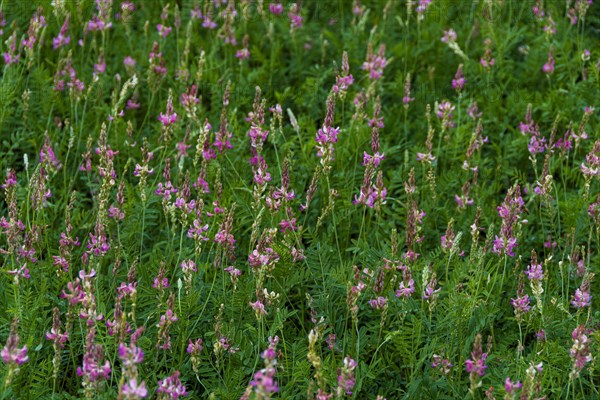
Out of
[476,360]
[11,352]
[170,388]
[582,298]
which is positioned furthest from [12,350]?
[582,298]

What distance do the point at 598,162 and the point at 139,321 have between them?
1796 millimetres

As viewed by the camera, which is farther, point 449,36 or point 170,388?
point 449,36

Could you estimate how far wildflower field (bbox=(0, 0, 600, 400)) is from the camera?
9.84ft

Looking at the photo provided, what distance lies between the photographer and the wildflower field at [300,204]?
9.84ft

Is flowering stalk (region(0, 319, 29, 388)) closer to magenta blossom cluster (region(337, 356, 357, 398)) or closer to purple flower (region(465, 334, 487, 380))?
magenta blossom cluster (region(337, 356, 357, 398))

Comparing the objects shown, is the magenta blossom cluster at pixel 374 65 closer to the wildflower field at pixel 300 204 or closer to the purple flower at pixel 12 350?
the wildflower field at pixel 300 204

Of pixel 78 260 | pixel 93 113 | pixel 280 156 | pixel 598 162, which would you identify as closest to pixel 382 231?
pixel 280 156

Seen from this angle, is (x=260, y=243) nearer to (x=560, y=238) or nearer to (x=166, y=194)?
(x=166, y=194)

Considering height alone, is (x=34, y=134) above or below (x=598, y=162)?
below

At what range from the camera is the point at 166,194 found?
339cm

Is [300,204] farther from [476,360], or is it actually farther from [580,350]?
[580,350]

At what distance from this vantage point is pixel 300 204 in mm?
3574

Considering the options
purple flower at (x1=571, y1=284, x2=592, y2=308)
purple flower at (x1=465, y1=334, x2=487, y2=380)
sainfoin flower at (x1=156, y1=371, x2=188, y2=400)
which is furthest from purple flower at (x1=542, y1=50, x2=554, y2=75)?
sainfoin flower at (x1=156, y1=371, x2=188, y2=400)

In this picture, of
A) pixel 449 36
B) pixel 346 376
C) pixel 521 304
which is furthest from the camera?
pixel 449 36
